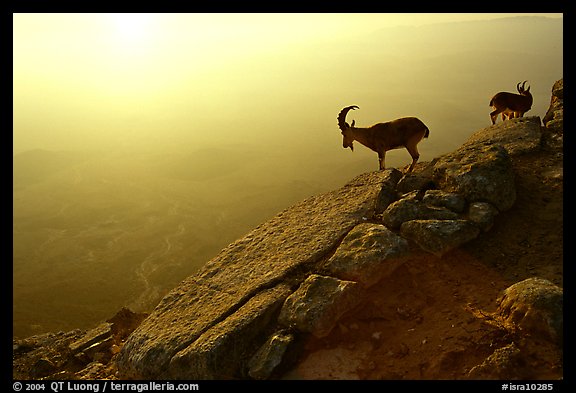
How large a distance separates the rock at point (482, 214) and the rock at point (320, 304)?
3.54 meters

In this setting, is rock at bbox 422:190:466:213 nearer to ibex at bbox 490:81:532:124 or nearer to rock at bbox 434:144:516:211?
rock at bbox 434:144:516:211

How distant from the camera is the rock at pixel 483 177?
11.1 meters

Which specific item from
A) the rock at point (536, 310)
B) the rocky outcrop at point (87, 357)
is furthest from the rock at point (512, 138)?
the rocky outcrop at point (87, 357)

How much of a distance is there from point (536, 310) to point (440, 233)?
2765 mm

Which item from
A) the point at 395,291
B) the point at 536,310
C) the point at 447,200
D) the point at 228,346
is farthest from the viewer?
the point at 447,200

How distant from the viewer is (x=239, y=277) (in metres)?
11.9

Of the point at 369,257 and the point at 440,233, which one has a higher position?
the point at 440,233

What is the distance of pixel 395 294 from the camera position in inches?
380

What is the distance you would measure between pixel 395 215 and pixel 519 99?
12371mm

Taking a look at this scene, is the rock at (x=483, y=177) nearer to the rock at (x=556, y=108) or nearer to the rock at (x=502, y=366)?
the rock at (x=502, y=366)

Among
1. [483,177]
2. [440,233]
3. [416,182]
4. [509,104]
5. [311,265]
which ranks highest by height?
[509,104]

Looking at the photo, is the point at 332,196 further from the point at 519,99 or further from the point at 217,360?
the point at 519,99

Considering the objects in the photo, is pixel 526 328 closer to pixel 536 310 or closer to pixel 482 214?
pixel 536 310

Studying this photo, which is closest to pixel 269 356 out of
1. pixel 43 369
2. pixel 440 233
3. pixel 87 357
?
pixel 440 233
